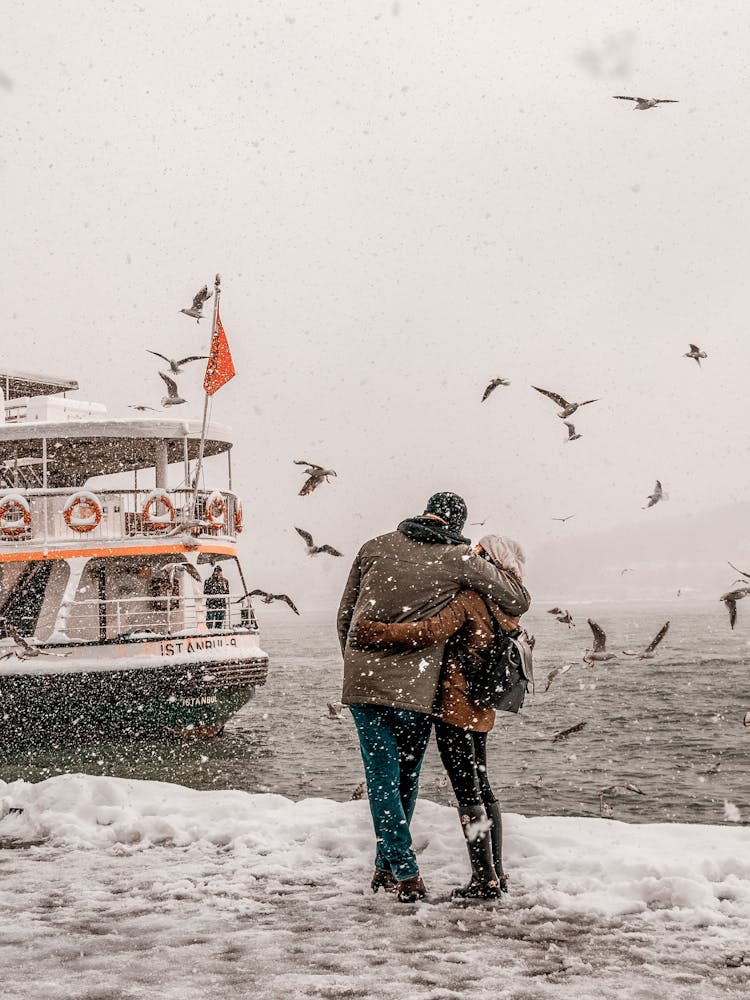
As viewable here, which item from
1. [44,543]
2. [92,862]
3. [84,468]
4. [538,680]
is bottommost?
[538,680]

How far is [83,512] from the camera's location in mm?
18766

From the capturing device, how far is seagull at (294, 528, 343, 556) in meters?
14.1

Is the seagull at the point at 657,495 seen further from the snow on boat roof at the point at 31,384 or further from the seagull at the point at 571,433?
the snow on boat roof at the point at 31,384

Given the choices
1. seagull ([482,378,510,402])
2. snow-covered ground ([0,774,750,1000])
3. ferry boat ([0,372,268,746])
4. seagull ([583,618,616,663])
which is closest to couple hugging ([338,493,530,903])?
snow-covered ground ([0,774,750,1000])

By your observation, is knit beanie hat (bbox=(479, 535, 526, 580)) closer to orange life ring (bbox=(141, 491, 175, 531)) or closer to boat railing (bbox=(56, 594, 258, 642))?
boat railing (bbox=(56, 594, 258, 642))

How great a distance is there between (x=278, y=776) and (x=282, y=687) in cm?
2144

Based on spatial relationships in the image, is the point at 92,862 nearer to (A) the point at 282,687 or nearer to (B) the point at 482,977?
(B) the point at 482,977

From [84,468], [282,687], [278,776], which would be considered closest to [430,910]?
[278,776]

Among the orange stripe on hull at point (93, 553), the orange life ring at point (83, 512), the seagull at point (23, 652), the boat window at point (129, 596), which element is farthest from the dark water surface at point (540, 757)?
the orange life ring at point (83, 512)

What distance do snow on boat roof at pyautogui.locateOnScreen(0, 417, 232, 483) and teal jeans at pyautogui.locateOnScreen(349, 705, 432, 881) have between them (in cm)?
1463

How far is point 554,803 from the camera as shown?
15.8 metres

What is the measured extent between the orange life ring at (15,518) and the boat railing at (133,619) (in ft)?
5.20

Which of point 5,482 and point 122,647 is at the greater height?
point 5,482

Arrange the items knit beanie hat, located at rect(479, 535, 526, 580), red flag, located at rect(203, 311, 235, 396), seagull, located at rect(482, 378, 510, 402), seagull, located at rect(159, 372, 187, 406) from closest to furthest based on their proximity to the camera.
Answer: knit beanie hat, located at rect(479, 535, 526, 580) < seagull, located at rect(482, 378, 510, 402) < seagull, located at rect(159, 372, 187, 406) < red flag, located at rect(203, 311, 235, 396)
